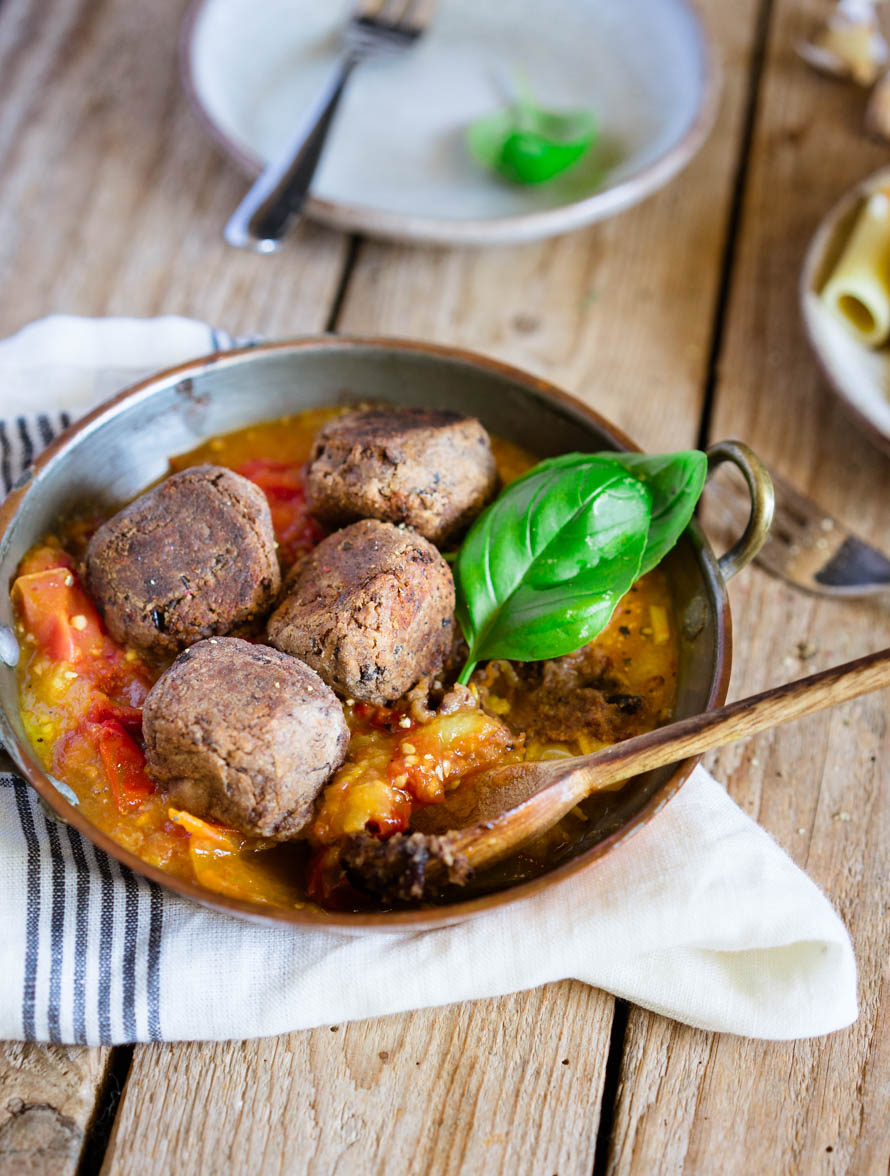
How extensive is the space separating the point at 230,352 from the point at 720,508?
4.68 ft

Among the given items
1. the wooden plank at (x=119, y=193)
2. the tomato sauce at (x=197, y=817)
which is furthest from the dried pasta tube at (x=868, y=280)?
the wooden plank at (x=119, y=193)

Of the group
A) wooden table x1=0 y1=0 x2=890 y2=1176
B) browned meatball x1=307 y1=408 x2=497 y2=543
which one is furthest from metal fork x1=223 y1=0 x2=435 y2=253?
browned meatball x1=307 y1=408 x2=497 y2=543

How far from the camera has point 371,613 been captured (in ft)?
7.43

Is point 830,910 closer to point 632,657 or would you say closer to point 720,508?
point 632,657

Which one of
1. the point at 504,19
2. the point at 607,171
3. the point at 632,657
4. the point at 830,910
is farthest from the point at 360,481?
the point at 504,19

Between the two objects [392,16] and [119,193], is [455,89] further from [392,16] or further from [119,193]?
[119,193]

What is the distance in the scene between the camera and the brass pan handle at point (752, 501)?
2.39 m

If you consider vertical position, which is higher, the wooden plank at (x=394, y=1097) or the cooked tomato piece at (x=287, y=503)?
the cooked tomato piece at (x=287, y=503)

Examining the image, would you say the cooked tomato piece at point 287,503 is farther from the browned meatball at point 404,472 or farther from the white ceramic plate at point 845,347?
the white ceramic plate at point 845,347

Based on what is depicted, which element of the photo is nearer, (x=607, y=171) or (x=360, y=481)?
(x=360, y=481)

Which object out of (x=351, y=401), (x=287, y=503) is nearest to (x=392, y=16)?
(x=351, y=401)

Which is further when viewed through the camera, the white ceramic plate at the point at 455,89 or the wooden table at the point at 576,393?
the white ceramic plate at the point at 455,89

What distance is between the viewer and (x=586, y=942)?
2262 mm

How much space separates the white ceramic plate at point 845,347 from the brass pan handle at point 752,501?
815mm
